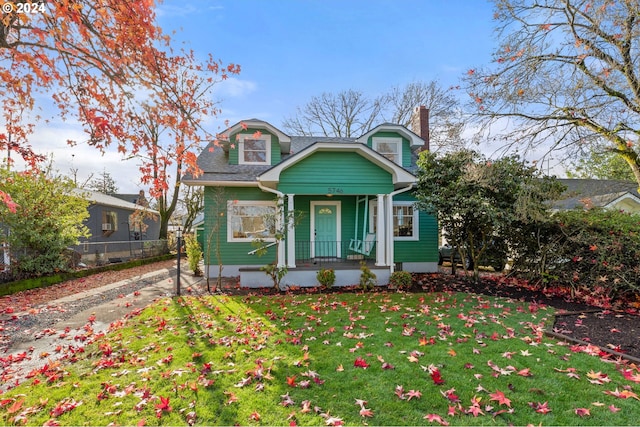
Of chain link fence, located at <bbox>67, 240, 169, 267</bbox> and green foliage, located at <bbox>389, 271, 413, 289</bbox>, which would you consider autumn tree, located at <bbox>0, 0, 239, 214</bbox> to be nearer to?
green foliage, located at <bbox>389, 271, 413, 289</bbox>

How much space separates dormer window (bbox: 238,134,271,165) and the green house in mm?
39

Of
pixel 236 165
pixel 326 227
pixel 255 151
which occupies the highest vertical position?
pixel 255 151

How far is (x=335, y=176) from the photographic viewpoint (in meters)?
10.1

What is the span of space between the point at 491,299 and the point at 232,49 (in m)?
8.84

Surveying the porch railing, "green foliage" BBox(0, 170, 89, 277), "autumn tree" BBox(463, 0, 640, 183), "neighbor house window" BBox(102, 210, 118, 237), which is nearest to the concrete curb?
"autumn tree" BBox(463, 0, 640, 183)

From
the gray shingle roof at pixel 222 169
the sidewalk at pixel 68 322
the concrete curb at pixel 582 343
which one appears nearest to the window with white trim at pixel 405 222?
the gray shingle roof at pixel 222 169

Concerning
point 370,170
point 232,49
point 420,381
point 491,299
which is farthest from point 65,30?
point 491,299

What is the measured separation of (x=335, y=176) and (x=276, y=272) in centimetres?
360

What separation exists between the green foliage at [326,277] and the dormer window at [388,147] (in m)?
6.08

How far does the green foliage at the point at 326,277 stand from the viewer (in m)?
9.45

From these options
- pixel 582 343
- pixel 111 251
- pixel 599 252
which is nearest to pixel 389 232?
pixel 599 252

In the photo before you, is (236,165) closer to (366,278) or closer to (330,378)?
(366,278)

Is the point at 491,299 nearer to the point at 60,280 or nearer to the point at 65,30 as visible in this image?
the point at 65,30

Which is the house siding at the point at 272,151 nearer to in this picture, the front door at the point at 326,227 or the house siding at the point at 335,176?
the front door at the point at 326,227
